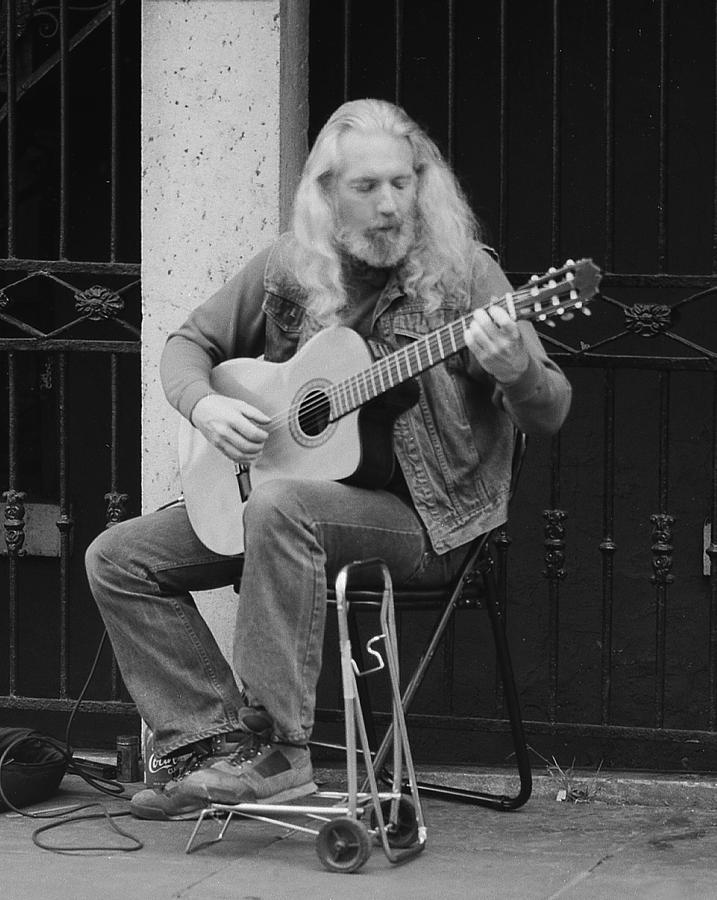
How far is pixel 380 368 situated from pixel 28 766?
57.7 inches

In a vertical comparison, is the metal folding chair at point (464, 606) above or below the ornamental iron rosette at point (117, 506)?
below

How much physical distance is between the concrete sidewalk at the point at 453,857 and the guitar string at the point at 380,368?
3.05 ft

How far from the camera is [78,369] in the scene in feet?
20.5

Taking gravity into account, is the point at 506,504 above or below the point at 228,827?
above

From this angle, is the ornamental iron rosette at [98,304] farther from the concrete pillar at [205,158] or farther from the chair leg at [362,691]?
the chair leg at [362,691]

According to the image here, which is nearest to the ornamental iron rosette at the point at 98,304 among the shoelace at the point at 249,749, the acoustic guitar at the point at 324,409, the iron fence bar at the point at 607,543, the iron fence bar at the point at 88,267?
the iron fence bar at the point at 88,267

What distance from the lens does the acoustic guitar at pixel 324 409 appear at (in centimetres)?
339

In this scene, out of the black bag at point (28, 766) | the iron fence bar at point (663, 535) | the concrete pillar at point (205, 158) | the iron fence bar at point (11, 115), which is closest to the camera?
the black bag at point (28, 766)

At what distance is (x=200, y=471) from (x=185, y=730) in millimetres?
608

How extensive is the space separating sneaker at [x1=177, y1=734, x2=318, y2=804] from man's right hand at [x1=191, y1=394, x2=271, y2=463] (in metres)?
0.64

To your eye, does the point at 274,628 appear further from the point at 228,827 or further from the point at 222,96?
the point at 222,96

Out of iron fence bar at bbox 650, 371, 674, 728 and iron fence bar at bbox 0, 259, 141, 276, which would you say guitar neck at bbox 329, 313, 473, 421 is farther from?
iron fence bar at bbox 0, 259, 141, 276

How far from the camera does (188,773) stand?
3604 millimetres

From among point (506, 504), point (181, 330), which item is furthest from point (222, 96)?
point (506, 504)
